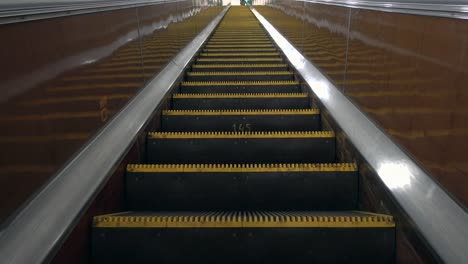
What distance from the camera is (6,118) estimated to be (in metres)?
1.24

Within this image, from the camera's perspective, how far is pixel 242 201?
6.74ft

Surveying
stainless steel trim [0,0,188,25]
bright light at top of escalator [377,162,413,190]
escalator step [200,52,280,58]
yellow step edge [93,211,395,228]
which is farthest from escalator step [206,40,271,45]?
yellow step edge [93,211,395,228]

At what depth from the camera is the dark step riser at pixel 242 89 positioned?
3.65m

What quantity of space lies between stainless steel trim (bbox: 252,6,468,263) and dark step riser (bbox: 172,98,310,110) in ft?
2.12

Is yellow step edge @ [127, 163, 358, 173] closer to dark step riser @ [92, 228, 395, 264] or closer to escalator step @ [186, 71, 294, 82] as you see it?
dark step riser @ [92, 228, 395, 264]

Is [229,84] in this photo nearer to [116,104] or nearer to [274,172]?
[116,104]

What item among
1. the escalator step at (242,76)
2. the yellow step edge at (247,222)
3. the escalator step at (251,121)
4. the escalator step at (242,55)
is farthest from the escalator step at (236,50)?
the yellow step edge at (247,222)

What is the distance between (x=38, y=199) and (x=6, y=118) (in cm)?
35

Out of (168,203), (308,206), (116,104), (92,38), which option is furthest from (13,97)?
(308,206)

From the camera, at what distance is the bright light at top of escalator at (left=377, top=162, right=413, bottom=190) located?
1.64 metres

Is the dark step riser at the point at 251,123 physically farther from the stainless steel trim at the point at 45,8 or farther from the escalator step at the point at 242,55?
the escalator step at the point at 242,55

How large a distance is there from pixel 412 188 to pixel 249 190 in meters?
0.76

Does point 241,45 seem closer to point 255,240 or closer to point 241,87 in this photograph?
point 241,87

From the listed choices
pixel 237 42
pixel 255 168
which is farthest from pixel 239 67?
pixel 255 168
